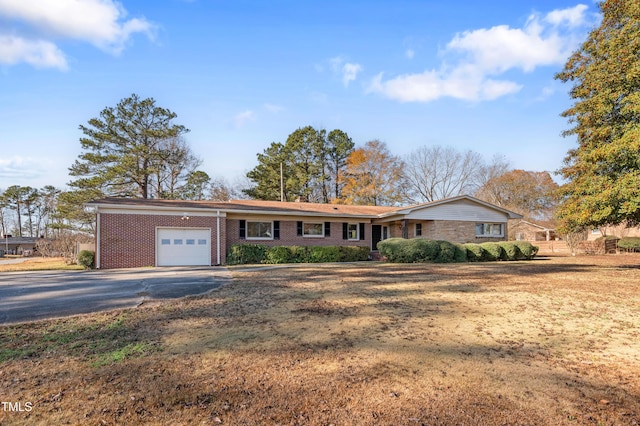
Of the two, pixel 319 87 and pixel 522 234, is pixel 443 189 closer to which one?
pixel 522 234

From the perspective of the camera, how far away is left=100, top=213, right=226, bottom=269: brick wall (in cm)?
1528

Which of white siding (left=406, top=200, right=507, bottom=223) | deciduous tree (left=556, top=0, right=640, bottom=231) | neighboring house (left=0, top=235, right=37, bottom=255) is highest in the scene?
deciduous tree (left=556, top=0, right=640, bottom=231)

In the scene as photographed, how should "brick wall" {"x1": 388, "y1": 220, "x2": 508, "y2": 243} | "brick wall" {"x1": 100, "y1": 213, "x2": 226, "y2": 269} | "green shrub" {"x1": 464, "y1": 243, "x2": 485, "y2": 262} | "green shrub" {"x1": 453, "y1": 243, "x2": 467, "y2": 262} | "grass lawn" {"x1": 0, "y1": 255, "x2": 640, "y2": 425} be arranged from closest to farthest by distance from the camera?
"grass lawn" {"x1": 0, "y1": 255, "x2": 640, "y2": 425} < "brick wall" {"x1": 100, "y1": 213, "x2": 226, "y2": 269} < "green shrub" {"x1": 453, "y1": 243, "x2": 467, "y2": 262} < "green shrub" {"x1": 464, "y1": 243, "x2": 485, "y2": 262} < "brick wall" {"x1": 388, "y1": 220, "x2": 508, "y2": 243}

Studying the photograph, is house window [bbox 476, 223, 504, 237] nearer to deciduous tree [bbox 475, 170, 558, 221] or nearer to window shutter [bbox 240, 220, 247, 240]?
window shutter [bbox 240, 220, 247, 240]

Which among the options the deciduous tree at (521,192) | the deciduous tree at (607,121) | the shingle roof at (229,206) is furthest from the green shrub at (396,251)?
the deciduous tree at (521,192)

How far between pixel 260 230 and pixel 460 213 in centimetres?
1294

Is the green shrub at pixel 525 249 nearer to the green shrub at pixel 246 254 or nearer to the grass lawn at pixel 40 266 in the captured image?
the green shrub at pixel 246 254

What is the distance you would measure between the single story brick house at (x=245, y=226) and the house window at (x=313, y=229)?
6cm

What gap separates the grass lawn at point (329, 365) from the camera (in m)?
2.70

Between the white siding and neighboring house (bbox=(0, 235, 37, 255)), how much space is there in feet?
183

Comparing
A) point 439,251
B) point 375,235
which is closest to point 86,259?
point 375,235

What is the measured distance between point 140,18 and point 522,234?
4662 centimetres

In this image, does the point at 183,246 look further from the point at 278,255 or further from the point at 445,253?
the point at 445,253

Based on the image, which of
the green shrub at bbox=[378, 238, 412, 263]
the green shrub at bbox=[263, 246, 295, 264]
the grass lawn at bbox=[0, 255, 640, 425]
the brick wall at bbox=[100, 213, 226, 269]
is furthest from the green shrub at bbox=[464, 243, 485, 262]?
the brick wall at bbox=[100, 213, 226, 269]
